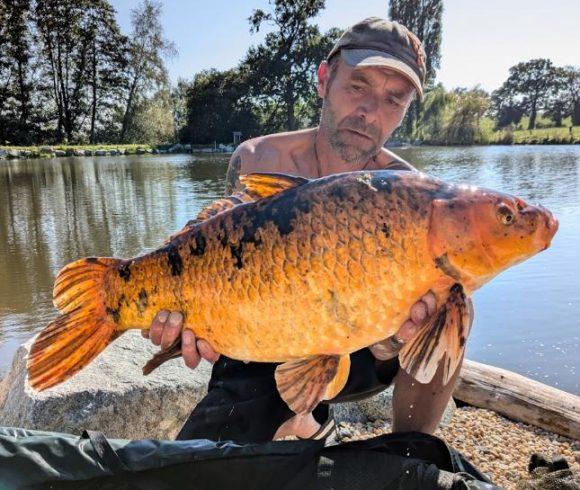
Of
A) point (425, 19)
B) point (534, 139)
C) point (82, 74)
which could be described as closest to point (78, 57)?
point (82, 74)

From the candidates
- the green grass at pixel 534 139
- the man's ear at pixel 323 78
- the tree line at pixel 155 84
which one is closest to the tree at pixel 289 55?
the tree line at pixel 155 84

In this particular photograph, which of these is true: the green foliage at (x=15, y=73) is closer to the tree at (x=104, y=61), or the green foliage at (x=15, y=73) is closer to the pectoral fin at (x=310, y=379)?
the tree at (x=104, y=61)

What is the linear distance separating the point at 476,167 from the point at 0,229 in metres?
12.3

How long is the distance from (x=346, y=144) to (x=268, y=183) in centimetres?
89

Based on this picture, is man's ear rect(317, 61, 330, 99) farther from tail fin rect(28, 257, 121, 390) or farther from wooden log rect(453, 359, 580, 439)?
wooden log rect(453, 359, 580, 439)

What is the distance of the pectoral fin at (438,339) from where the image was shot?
121 centimetres

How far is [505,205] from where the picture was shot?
3.83 feet

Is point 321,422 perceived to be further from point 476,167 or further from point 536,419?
point 476,167

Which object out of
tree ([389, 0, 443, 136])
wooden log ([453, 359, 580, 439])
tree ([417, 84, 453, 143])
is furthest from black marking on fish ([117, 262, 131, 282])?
tree ([389, 0, 443, 136])

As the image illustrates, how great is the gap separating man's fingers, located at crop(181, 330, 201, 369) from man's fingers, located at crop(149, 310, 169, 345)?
57 millimetres

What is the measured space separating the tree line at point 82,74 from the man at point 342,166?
32.9 metres

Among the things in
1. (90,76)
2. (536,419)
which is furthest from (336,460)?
(90,76)

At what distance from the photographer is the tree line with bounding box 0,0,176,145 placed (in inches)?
1292

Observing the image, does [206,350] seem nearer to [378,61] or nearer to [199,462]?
[199,462]
